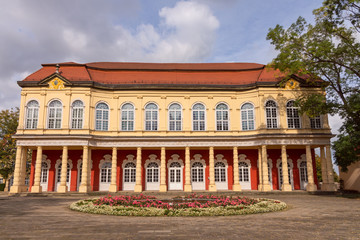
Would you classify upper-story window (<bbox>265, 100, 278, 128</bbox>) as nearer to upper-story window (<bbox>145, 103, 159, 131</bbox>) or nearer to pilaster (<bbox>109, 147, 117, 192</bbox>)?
Answer: upper-story window (<bbox>145, 103, 159, 131</bbox>)

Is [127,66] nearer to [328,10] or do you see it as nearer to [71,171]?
[71,171]

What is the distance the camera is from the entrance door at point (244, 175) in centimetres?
2714

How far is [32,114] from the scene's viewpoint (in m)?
25.6

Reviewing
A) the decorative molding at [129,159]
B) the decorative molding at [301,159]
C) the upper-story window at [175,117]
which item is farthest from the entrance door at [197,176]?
the decorative molding at [301,159]

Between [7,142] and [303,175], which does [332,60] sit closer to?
[303,175]

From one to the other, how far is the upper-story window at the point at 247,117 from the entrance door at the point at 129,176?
11.6m

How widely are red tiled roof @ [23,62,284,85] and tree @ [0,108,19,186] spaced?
11.1m

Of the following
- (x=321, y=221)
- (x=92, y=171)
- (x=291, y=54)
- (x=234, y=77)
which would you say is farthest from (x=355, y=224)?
(x=92, y=171)

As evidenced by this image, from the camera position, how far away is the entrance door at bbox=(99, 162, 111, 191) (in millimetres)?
26797

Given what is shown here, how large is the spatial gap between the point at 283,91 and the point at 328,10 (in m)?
8.73

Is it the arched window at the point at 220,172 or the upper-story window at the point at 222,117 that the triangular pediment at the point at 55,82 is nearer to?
the upper-story window at the point at 222,117

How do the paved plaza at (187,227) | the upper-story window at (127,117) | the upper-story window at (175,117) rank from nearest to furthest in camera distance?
the paved plaza at (187,227), the upper-story window at (127,117), the upper-story window at (175,117)

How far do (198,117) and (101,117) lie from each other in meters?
9.36

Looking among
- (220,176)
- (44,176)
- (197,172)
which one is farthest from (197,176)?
(44,176)
